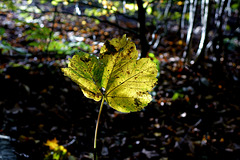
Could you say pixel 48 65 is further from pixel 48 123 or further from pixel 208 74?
pixel 208 74

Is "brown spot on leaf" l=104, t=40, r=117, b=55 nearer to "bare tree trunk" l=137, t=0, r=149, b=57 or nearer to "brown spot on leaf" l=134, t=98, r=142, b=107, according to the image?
"brown spot on leaf" l=134, t=98, r=142, b=107

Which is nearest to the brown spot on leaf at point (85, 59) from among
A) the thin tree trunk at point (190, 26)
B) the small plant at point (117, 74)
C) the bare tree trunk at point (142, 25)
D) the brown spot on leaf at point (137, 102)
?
the small plant at point (117, 74)

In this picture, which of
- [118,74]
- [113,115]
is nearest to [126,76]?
[118,74]

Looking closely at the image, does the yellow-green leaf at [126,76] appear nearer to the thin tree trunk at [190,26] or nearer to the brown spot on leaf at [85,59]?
the brown spot on leaf at [85,59]

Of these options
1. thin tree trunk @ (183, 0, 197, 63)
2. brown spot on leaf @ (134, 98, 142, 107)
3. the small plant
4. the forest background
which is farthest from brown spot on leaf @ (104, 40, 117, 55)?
thin tree trunk @ (183, 0, 197, 63)

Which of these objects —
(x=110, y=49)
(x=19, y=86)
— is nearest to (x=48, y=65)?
(x=19, y=86)

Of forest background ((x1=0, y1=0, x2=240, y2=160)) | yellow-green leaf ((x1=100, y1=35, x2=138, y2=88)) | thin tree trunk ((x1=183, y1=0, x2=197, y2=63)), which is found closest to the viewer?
yellow-green leaf ((x1=100, y1=35, x2=138, y2=88))

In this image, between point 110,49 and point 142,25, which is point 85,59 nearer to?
point 110,49
